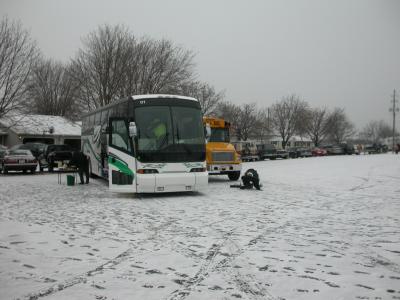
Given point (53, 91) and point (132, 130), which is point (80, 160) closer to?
point (132, 130)

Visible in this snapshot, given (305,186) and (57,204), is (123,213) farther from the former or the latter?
(305,186)

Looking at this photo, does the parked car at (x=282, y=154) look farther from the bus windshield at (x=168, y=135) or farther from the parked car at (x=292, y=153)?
the bus windshield at (x=168, y=135)

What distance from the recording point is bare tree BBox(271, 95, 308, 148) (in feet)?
285

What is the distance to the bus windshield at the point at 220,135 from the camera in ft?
66.6

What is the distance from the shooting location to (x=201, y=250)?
6426mm

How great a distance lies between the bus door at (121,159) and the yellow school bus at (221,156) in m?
5.43

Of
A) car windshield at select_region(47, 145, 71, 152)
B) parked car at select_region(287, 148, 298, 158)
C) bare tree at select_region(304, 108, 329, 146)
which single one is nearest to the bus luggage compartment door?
car windshield at select_region(47, 145, 71, 152)

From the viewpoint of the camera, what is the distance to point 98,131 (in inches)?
711

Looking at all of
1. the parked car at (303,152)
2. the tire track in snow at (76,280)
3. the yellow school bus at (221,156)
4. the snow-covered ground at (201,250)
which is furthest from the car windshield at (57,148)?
the parked car at (303,152)

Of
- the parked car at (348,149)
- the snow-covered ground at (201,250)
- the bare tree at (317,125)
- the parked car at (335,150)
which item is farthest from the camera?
the bare tree at (317,125)

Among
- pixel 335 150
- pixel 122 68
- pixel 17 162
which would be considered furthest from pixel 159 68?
pixel 335 150

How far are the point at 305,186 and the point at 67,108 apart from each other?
55256 millimetres

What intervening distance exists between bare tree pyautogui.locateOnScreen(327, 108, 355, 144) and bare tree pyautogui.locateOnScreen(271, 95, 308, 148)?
1200cm

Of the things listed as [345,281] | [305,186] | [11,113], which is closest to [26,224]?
[345,281]
